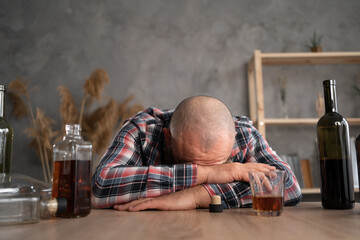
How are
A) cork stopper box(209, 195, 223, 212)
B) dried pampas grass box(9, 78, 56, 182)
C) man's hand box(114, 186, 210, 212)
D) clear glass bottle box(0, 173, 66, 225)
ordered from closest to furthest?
1. clear glass bottle box(0, 173, 66, 225)
2. cork stopper box(209, 195, 223, 212)
3. man's hand box(114, 186, 210, 212)
4. dried pampas grass box(9, 78, 56, 182)

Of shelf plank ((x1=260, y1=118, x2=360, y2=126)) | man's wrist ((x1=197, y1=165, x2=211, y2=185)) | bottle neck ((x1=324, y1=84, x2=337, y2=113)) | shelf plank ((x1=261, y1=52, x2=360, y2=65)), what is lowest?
man's wrist ((x1=197, y1=165, x2=211, y2=185))

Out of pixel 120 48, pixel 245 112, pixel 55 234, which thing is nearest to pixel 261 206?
pixel 55 234

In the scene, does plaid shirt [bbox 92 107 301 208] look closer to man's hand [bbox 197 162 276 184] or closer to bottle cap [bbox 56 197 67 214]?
man's hand [bbox 197 162 276 184]

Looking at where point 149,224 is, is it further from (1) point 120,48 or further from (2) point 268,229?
(1) point 120,48

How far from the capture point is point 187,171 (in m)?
1.13

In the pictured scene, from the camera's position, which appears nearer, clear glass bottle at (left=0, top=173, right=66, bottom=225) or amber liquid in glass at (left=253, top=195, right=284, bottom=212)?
clear glass bottle at (left=0, top=173, right=66, bottom=225)

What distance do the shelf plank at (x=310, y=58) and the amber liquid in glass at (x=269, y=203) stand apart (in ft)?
6.68

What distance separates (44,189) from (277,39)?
8.56 ft

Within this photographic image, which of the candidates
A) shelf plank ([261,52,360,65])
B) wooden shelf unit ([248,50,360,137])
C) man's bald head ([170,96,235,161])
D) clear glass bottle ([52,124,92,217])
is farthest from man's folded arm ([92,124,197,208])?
shelf plank ([261,52,360,65])

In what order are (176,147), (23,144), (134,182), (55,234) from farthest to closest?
(23,144) → (176,147) → (134,182) → (55,234)

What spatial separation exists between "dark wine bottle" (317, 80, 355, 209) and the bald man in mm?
264

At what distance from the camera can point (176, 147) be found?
1.28 m

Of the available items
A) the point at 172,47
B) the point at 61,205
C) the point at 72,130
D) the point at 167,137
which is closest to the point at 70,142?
the point at 72,130

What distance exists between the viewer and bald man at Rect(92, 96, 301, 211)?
1.07 meters
